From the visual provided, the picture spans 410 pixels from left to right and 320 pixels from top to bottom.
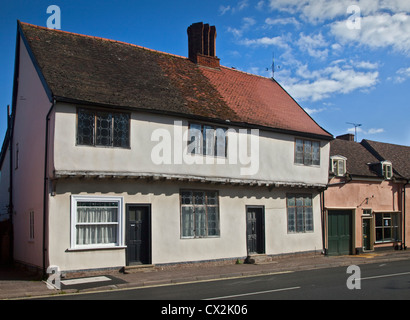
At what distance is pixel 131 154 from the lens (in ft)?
53.7

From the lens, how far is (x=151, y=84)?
18.8 meters

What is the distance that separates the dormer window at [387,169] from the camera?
2688 cm

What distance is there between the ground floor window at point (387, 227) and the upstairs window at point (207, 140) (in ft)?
40.7

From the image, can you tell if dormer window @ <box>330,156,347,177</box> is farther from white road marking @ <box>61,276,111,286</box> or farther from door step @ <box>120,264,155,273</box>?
white road marking @ <box>61,276,111,286</box>

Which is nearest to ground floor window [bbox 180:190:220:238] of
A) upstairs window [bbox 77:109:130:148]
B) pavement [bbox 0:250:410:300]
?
pavement [bbox 0:250:410:300]

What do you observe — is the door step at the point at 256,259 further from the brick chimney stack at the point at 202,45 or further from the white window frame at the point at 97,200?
the brick chimney stack at the point at 202,45

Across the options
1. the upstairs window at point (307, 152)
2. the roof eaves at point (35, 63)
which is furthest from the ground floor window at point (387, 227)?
A: the roof eaves at point (35, 63)

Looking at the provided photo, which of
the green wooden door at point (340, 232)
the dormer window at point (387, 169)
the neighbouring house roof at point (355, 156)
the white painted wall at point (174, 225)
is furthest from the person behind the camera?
the dormer window at point (387, 169)

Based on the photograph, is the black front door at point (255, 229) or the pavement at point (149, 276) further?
the black front door at point (255, 229)

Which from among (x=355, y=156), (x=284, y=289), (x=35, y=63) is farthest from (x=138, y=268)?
(x=355, y=156)

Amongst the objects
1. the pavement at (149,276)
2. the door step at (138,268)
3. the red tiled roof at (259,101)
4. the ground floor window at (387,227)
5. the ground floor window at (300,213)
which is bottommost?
the pavement at (149,276)

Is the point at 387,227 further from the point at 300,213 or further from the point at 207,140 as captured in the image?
the point at 207,140

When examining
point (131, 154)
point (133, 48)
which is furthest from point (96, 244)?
point (133, 48)
